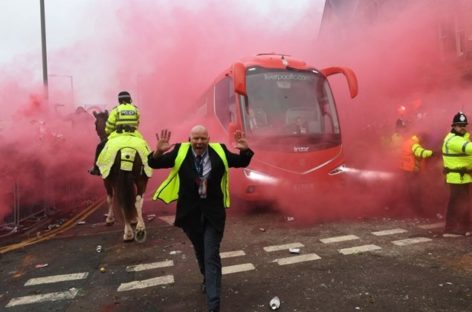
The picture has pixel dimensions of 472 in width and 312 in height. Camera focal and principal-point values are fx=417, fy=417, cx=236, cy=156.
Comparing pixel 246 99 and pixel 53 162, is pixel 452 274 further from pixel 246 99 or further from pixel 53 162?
pixel 53 162

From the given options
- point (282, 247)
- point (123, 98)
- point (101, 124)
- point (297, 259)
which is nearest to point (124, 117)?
point (123, 98)

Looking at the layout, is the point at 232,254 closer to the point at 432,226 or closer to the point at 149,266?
the point at 149,266

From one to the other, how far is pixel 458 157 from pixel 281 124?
2948mm

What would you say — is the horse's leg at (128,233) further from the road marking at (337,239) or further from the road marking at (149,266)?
the road marking at (337,239)

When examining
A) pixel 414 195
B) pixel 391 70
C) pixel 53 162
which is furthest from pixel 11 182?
pixel 391 70

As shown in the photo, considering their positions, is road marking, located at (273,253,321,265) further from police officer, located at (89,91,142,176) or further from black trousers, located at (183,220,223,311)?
police officer, located at (89,91,142,176)

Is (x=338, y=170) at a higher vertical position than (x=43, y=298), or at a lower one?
higher

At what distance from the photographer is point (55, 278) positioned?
185 inches

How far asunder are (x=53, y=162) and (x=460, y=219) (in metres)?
7.42

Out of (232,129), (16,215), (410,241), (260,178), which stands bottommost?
(410,241)

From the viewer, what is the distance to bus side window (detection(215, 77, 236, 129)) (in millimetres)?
7934

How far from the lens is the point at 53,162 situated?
848 centimetres

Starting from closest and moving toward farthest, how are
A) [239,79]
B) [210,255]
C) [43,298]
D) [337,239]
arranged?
[210,255] → [43,298] → [337,239] → [239,79]

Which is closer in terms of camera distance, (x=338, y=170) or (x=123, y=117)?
(x=123, y=117)
